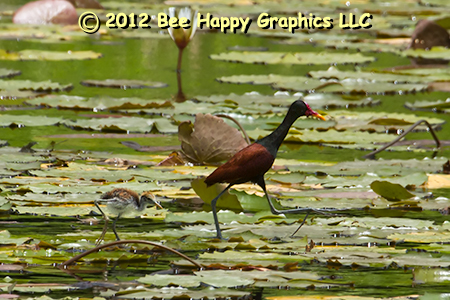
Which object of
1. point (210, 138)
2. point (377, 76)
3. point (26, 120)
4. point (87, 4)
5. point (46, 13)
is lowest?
point (210, 138)

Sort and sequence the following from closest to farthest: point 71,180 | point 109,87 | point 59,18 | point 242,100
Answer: point 71,180
point 242,100
point 109,87
point 59,18

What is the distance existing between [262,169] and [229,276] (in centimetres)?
66

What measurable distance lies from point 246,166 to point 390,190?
881 millimetres

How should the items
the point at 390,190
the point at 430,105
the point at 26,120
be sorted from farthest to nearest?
the point at 430,105
the point at 26,120
the point at 390,190

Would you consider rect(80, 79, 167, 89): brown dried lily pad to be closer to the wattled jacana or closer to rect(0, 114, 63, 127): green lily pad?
rect(0, 114, 63, 127): green lily pad

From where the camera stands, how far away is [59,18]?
12227mm

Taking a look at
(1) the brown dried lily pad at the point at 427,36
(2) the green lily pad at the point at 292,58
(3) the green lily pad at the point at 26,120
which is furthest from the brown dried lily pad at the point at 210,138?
(1) the brown dried lily pad at the point at 427,36

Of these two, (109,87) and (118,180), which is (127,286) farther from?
(109,87)

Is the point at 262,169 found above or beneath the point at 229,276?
above

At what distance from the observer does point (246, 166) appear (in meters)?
3.08

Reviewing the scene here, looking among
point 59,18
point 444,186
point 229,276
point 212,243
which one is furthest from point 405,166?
point 59,18

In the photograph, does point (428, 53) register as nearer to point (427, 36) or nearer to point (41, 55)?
point (427, 36)

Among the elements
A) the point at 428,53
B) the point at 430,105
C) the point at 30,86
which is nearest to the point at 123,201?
the point at 430,105

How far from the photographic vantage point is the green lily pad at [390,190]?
369 cm
